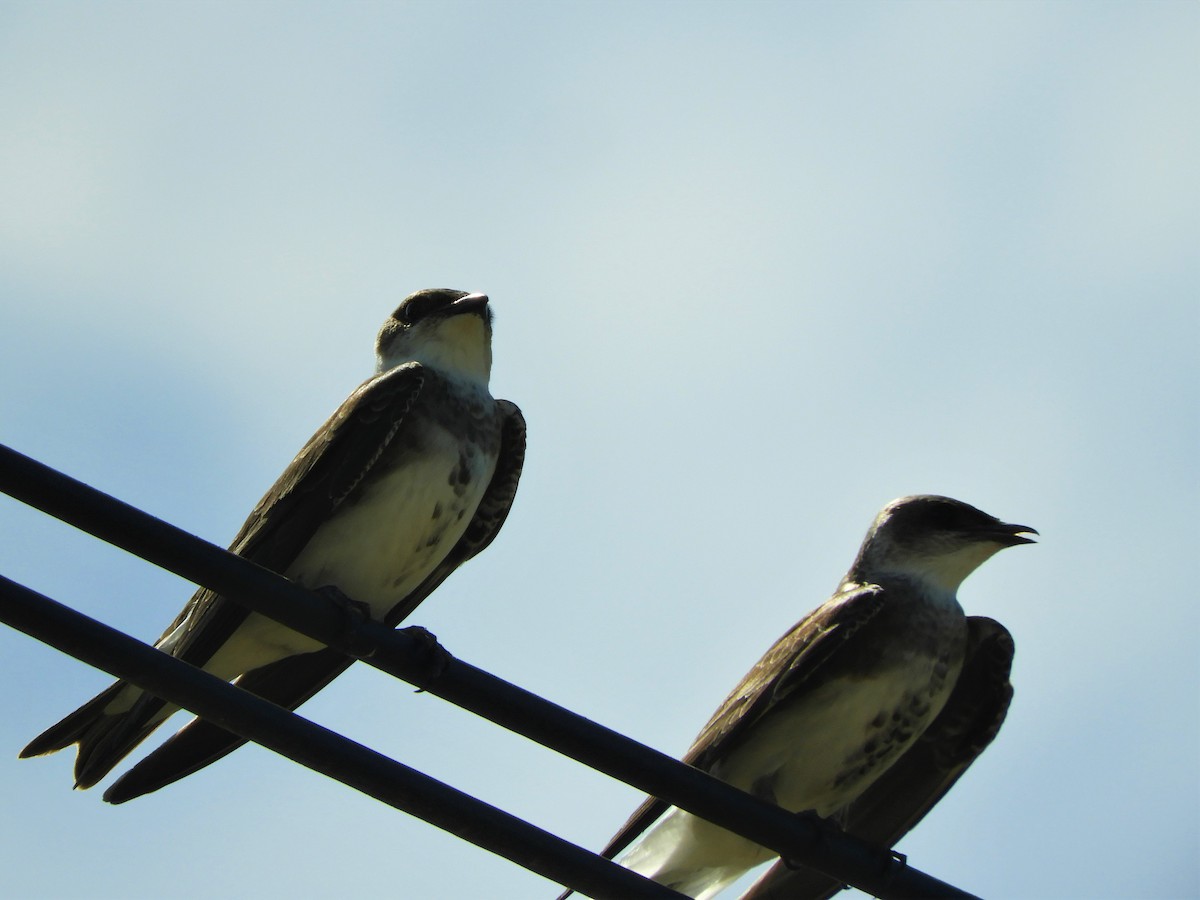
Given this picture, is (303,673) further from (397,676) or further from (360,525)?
(397,676)

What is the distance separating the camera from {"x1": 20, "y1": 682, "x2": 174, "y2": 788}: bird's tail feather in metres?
6.45

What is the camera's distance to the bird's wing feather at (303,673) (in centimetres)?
675

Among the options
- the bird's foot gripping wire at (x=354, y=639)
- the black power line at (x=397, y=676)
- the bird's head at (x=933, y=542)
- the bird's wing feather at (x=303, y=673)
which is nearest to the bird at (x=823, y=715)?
the bird's head at (x=933, y=542)

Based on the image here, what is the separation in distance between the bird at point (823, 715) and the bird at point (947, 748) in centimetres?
18

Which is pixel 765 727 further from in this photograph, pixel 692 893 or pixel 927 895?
pixel 927 895

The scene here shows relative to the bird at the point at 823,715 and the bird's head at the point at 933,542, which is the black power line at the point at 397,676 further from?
the bird's head at the point at 933,542

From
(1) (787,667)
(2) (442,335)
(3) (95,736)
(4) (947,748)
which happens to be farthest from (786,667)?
(3) (95,736)

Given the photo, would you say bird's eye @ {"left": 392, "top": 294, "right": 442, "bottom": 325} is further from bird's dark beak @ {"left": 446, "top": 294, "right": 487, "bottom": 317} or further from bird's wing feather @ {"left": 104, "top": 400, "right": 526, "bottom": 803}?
bird's wing feather @ {"left": 104, "top": 400, "right": 526, "bottom": 803}

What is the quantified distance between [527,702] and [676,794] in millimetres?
557

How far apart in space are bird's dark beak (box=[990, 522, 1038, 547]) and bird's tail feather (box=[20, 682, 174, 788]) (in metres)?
4.68

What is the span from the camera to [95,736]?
654cm

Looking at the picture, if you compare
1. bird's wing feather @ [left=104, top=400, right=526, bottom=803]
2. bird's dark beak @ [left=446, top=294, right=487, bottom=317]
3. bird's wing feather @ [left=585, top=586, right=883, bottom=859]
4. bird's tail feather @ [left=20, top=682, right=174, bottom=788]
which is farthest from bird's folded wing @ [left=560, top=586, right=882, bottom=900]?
bird's dark beak @ [left=446, top=294, right=487, bottom=317]

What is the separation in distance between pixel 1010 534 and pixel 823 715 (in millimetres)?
1752

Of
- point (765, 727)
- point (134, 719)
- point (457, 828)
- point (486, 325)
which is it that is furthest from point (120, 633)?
point (486, 325)
